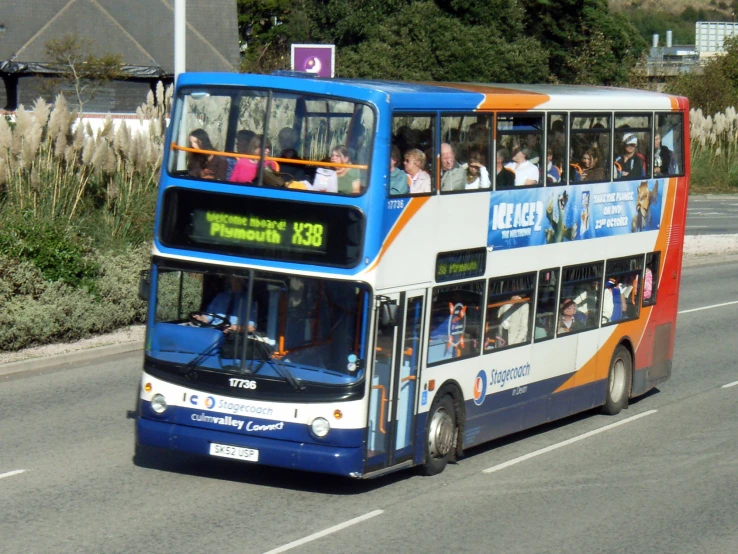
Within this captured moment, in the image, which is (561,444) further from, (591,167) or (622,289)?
(591,167)

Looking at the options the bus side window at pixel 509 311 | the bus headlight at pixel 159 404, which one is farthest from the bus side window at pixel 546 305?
the bus headlight at pixel 159 404

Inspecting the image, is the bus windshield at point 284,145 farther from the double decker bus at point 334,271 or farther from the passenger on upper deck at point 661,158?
the passenger on upper deck at point 661,158

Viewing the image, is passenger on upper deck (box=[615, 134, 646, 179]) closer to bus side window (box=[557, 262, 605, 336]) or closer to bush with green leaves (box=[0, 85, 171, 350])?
bus side window (box=[557, 262, 605, 336])

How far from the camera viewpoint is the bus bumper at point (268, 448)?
9.84m

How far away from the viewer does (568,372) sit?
13.8 meters

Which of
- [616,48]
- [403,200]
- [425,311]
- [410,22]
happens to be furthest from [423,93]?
[616,48]

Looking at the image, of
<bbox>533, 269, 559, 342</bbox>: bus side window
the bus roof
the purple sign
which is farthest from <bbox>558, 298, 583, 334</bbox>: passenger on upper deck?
the purple sign

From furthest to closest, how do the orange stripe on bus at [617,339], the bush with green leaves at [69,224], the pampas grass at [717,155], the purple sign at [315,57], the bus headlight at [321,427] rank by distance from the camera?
the pampas grass at [717,155] < the purple sign at [315,57] < the bush with green leaves at [69,224] < the orange stripe on bus at [617,339] < the bus headlight at [321,427]

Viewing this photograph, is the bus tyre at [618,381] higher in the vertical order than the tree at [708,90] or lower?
lower

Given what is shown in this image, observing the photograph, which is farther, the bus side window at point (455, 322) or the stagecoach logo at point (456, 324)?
the stagecoach logo at point (456, 324)

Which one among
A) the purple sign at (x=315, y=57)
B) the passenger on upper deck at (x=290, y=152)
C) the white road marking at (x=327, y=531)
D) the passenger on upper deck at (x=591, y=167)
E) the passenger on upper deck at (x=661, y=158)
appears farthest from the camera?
the purple sign at (x=315, y=57)

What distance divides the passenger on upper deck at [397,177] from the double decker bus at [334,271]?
0.02 metres

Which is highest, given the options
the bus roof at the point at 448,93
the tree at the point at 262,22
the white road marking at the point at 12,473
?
the tree at the point at 262,22

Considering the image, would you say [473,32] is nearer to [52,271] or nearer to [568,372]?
[52,271]
